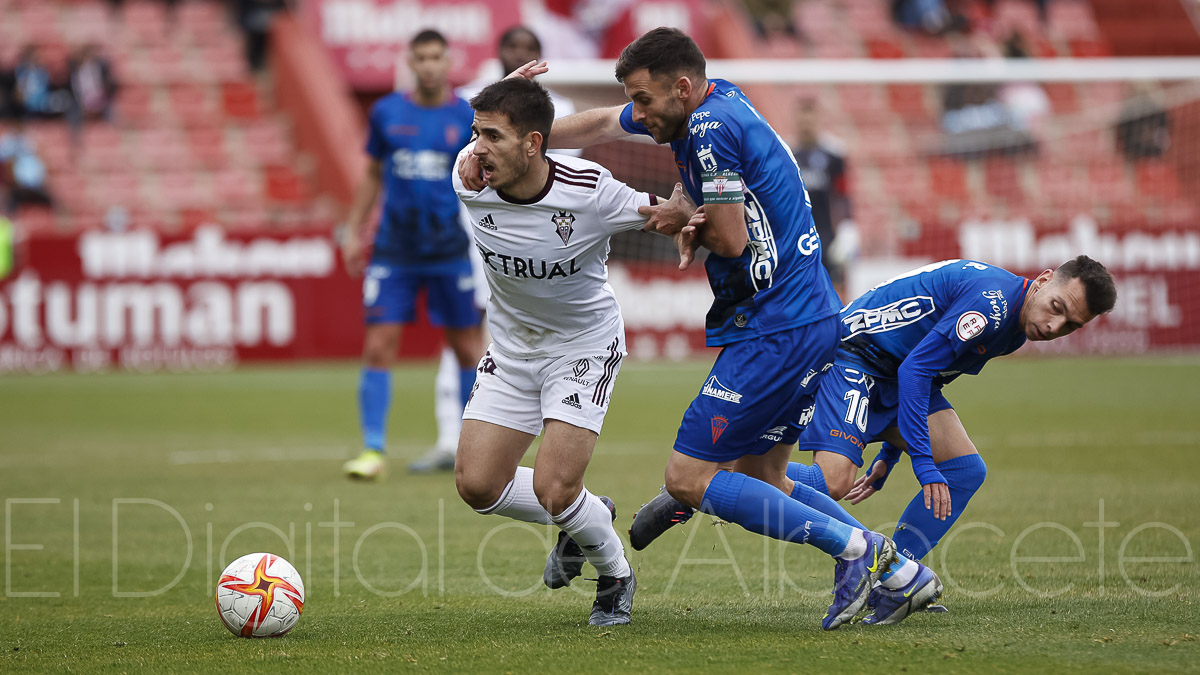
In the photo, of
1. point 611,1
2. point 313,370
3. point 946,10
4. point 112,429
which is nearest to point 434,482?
point 112,429

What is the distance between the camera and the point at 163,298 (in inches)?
674

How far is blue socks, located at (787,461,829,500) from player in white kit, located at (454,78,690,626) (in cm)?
88

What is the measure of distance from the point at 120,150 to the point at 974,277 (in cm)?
1936

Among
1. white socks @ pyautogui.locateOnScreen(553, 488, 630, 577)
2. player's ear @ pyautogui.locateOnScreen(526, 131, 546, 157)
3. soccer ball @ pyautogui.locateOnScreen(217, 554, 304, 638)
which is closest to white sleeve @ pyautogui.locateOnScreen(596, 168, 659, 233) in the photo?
player's ear @ pyautogui.locateOnScreen(526, 131, 546, 157)

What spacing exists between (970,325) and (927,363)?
22 centimetres

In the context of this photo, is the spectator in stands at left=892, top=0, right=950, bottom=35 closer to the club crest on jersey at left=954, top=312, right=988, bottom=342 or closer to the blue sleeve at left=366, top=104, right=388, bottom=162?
the blue sleeve at left=366, top=104, right=388, bottom=162

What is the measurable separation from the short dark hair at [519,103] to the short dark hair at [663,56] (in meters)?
0.30

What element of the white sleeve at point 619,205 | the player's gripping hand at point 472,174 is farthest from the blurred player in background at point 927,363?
the player's gripping hand at point 472,174

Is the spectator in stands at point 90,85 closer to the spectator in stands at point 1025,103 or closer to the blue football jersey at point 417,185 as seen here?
the spectator in stands at point 1025,103

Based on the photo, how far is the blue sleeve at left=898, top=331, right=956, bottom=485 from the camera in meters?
4.54

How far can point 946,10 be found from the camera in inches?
1005

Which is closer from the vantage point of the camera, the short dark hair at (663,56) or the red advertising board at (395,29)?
the short dark hair at (663,56)

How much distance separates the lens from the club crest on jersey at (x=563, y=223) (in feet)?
15.3

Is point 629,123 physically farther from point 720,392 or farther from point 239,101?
point 239,101
